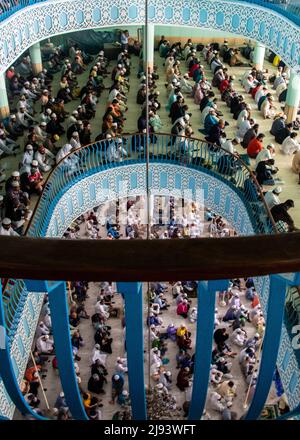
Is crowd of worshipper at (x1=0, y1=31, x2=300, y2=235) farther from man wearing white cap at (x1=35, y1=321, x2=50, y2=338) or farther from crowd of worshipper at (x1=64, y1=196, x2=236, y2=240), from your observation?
man wearing white cap at (x1=35, y1=321, x2=50, y2=338)

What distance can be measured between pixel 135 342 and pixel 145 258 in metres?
0.31

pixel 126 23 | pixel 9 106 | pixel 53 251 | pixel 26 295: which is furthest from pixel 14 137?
pixel 53 251

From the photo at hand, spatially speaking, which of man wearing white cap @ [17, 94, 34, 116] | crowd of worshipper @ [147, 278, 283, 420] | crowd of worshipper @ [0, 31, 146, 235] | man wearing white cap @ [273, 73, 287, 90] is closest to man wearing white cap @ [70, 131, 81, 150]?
crowd of worshipper @ [0, 31, 146, 235]

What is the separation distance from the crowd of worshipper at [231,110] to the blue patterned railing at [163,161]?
9 cm

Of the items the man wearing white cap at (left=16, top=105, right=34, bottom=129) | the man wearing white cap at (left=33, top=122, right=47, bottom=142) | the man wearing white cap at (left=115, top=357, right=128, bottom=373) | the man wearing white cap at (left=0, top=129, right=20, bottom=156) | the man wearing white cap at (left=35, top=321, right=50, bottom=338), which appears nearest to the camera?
the man wearing white cap at (left=115, top=357, right=128, bottom=373)

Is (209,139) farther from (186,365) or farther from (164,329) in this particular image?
(186,365)

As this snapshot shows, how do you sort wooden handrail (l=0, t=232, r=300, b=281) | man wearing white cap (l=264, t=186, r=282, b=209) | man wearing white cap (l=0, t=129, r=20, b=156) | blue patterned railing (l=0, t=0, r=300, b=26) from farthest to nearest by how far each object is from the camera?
man wearing white cap (l=0, t=129, r=20, b=156)
blue patterned railing (l=0, t=0, r=300, b=26)
man wearing white cap (l=264, t=186, r=282, b=209)
wooden handrail (l=0, t=232, r=300, b=281)

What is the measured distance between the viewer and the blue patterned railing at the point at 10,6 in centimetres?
939

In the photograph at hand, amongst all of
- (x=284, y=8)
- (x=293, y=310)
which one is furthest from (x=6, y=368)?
(x=284, y=8)

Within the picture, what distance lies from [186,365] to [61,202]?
319cm

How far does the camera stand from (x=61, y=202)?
8617 mm

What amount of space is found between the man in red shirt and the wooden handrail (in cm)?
964

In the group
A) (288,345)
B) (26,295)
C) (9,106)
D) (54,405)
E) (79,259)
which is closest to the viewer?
(79,259)

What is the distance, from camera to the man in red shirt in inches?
412
